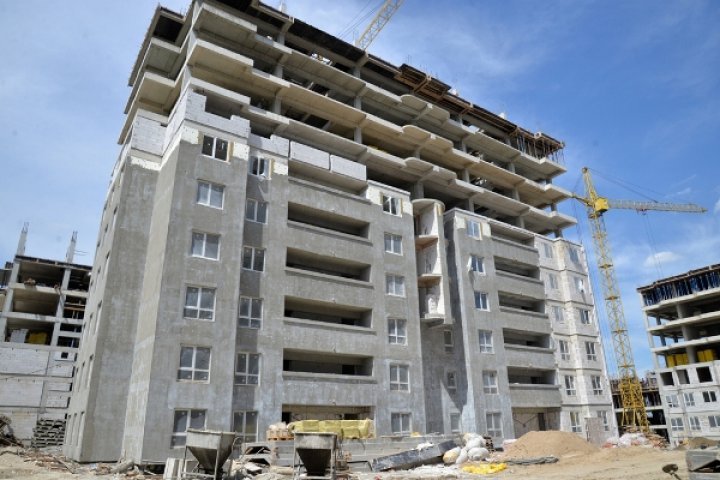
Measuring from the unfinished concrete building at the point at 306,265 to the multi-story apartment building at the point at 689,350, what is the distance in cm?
2450

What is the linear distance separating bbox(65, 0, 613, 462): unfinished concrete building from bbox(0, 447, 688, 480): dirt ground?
9.45 feet

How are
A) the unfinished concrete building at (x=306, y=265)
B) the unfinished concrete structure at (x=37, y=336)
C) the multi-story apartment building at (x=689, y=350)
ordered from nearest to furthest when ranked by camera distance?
the unfinished concrete building at (x=306, y=265) → the unfinished concrete structure at (x=37, y=336) → the multi-story apartment building at (x=689, y=350)

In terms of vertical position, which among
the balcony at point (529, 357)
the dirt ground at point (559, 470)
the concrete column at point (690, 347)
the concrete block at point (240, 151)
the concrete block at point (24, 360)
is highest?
the concrete block at point (240, 151)

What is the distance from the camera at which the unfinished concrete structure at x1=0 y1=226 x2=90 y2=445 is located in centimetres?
5522

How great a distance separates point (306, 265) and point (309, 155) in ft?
28.4

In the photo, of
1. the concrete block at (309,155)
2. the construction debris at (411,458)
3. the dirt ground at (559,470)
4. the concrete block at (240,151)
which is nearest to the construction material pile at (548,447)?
the dirt ground at (559,470)

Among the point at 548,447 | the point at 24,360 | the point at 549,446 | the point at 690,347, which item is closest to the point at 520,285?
the point at 549,446

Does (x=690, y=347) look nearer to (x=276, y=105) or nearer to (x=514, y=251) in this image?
(x=514, y=251)

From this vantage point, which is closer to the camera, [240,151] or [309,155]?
[240,151]

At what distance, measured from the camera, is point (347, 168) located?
139 ft

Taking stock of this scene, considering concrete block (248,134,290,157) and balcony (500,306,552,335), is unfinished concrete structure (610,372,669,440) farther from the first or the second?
concrete block (248,134,290,157)

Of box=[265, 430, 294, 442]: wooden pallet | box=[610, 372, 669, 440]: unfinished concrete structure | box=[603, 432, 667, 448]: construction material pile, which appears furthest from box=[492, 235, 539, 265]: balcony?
box=[610, 372, 669, 440]: unfinished concrete structure

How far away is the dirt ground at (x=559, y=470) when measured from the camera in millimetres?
22016

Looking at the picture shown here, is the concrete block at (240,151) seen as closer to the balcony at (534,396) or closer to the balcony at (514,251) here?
the balcony at (514,251)
